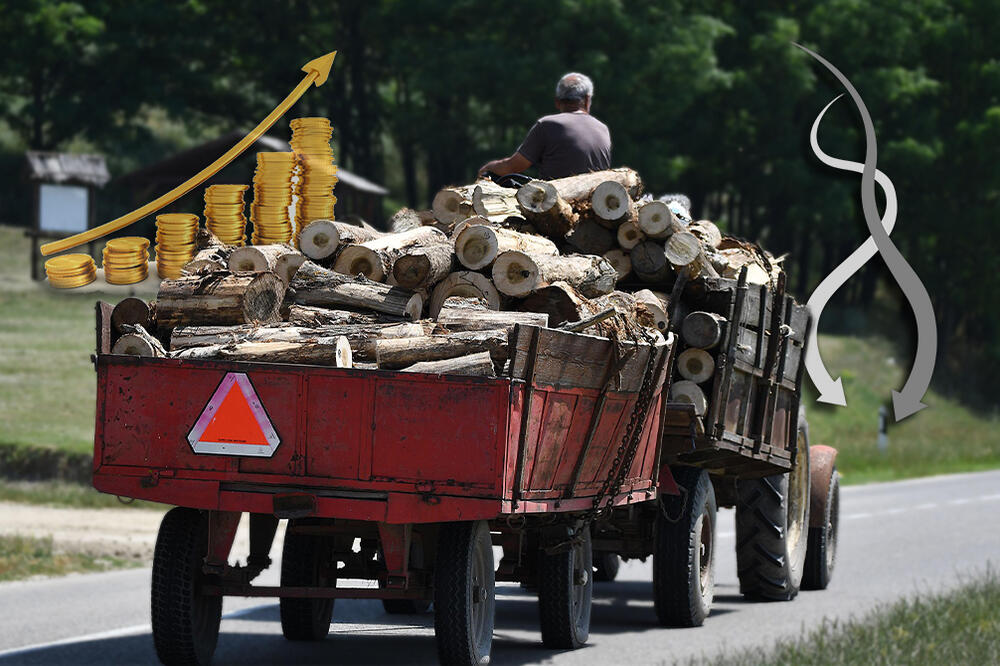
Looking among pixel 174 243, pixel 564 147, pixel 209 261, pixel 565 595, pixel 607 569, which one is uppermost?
pixel 564 147

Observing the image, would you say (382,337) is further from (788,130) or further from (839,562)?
(788,130)

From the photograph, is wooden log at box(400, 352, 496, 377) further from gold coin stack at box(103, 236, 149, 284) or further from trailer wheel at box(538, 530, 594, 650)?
gold coin stack at box(103, 236, 149, 284)

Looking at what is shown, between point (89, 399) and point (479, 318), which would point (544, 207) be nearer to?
point (479, 318)

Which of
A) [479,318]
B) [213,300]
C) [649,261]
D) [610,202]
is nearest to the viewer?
[479,318]

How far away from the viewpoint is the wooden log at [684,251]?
11.2 m

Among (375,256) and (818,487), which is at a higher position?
(375,256)

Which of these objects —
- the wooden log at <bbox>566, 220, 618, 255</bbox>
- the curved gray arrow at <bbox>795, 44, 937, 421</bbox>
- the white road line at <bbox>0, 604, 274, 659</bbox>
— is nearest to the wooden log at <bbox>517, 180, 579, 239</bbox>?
the wooden log at <bbox>566, 220, 618, 255</bbox>

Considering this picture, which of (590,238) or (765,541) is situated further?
(765,541)

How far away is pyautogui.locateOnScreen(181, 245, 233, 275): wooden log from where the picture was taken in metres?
9.79

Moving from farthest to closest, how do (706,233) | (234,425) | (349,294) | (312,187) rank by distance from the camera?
(706,233)
(312,187)
(349,294)
(234,425)

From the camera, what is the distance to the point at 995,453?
133 ft

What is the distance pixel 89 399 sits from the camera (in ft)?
93.3

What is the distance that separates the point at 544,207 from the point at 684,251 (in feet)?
3.29

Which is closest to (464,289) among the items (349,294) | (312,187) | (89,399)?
(349,294)
